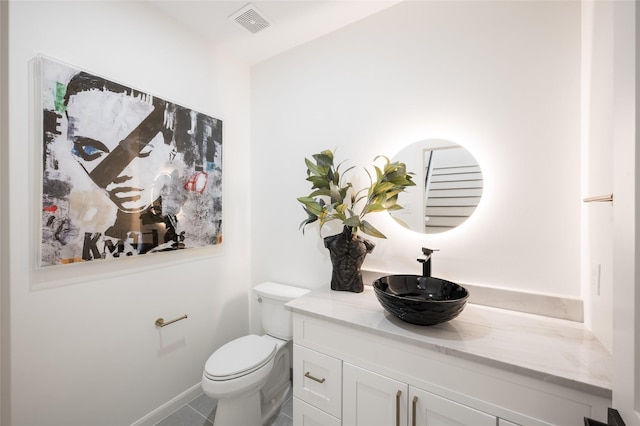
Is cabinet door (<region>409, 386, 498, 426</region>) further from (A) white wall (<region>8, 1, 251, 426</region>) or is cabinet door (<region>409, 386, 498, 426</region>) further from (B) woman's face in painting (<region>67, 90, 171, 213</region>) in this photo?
(B) woman's face in painting (<region>67, 90, 171, 213</region>)

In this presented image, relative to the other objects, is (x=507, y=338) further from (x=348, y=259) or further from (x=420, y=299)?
(x=348, y=259)

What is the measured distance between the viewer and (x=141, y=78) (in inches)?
60.0

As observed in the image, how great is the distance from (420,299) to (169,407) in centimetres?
182

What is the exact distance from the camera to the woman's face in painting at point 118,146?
126 centimetres

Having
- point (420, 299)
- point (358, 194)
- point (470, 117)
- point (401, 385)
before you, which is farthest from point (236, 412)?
point (470, 117)

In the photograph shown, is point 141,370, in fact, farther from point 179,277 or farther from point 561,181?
point 561,181

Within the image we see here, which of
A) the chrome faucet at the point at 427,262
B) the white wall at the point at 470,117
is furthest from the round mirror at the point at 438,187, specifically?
the chrome faucet at the point at 427,262

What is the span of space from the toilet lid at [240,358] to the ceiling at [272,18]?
2199mm

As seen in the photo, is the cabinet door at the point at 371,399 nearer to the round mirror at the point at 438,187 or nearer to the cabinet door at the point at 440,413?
the cabinet door at the point at 440,413

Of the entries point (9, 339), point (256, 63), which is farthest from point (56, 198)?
point (256, 63)

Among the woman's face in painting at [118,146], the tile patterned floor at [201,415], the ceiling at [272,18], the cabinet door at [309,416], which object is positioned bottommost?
the tile patterned floor at [201,415]

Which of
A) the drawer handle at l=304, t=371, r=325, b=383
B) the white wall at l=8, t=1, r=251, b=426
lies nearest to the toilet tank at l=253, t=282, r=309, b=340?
the white wall at l=8, t=1, r=251, b=426

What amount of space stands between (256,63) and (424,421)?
106 inches

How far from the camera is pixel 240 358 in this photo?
1472 mm
